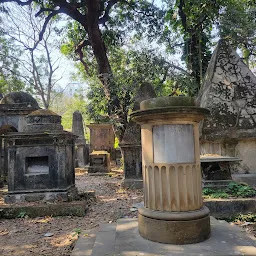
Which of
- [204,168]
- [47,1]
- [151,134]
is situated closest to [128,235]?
[151,134]

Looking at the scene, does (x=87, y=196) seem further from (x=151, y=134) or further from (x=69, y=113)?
(x=69, y=113)

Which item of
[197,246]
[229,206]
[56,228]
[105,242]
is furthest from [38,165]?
[197,246]

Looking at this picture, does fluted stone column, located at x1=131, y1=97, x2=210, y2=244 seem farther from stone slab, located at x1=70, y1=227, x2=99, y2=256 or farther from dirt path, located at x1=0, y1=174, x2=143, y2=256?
dirt path, located at x1=0, y1=174, x2=143, y2=256

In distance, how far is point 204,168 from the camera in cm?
562

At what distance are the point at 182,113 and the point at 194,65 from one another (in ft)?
33.5

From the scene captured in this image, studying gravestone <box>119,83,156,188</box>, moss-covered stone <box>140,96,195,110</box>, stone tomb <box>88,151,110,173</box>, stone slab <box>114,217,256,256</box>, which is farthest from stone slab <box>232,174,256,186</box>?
stone tomb <box>88,151,110,173</box>

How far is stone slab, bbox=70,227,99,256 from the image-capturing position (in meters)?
3.27

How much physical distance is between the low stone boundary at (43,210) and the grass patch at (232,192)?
2.60 m

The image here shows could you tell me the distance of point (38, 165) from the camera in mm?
6504

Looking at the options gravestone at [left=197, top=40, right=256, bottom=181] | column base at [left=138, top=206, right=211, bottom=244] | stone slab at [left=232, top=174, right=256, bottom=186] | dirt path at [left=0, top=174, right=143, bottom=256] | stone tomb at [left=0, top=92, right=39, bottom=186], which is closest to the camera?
column base at [left=138, top=206, right=211, bottom=244]

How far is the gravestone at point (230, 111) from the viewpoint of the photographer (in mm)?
6957

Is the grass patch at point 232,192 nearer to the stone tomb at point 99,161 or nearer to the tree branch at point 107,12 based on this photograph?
the stone tomb at point 99,161

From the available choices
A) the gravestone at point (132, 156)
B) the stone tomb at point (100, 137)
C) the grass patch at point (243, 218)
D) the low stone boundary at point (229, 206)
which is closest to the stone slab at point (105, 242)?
the low stone boundary at point (229, 206)

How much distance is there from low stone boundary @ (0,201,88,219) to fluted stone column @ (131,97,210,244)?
111 inches
